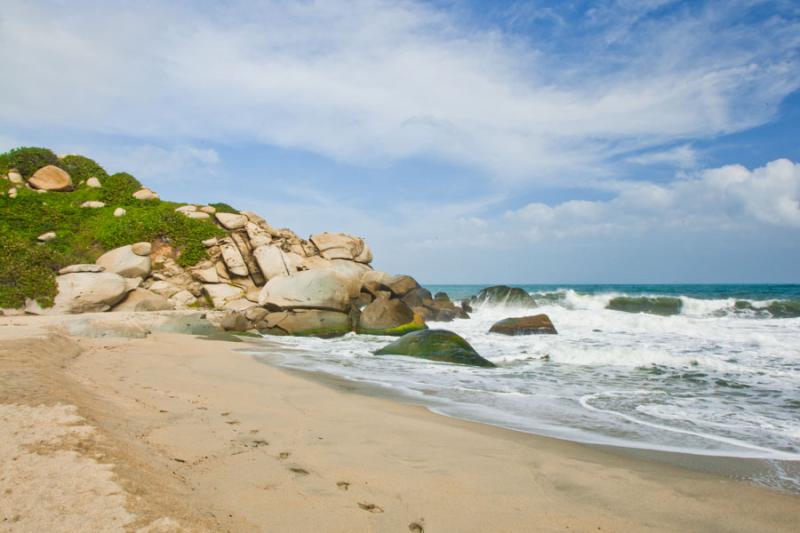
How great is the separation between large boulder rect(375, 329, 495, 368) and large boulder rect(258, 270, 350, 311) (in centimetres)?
562

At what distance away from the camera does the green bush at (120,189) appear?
25.8 metres

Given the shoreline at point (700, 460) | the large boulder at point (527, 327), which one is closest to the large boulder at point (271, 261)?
the large boulder at point (527, 327)

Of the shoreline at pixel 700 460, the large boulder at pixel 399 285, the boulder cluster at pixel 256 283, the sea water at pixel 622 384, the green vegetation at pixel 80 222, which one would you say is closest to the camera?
the shoreline at pixel 700 460

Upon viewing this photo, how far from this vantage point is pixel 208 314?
17.4 meters

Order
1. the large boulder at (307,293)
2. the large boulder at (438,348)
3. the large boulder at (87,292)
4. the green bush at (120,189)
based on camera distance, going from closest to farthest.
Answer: the large boulder at (438,348), the large boulder at (87,292), the large boulder at (307,293), the green bush at (120,189)

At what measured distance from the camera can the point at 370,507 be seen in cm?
294

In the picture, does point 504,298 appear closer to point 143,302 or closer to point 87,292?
point 143,302

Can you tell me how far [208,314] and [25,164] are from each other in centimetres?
1699

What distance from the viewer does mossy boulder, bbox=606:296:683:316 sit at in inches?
1256

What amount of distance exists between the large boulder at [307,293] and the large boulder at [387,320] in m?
0.94

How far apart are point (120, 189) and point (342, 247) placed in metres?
12.9

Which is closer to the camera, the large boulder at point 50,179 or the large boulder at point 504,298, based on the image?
the large boulder at point 50,179

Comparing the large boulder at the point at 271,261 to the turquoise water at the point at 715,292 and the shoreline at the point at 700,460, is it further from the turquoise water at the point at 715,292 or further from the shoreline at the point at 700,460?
the turquoise water at the point at 715,292

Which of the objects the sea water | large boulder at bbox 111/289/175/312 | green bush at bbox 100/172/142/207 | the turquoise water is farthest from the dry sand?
the turquoise water
